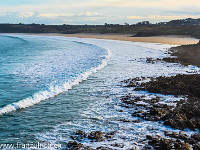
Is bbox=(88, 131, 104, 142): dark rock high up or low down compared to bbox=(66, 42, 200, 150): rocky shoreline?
down

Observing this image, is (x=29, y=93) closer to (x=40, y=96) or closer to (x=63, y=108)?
(x=40, y=96)

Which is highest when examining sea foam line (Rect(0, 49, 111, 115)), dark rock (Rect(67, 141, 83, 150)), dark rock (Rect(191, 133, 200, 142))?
sea foam line (Rect(0, 49, 111, 115))

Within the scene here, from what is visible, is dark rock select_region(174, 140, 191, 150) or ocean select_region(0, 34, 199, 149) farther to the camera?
ocean select_region(0, 34, 199, 149)

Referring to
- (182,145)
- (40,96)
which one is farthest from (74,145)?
(40,96)

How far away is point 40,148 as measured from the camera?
674 cm

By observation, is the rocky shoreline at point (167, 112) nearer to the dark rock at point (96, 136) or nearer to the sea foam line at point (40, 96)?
the dark rock at point (96, 136)

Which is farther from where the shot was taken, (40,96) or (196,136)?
(40,96)

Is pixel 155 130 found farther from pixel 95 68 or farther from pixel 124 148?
pixel 95 68


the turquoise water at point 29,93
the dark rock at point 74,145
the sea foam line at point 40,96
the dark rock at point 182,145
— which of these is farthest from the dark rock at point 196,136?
the sea foam line at point 40,96

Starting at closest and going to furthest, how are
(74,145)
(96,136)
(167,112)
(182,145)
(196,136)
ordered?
(182,145) → (74,145) → (196,136) → (96,136) → (167,112)

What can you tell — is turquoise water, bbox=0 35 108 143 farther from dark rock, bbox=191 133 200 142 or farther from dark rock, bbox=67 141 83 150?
dark rock, bbox=191 133 200 142

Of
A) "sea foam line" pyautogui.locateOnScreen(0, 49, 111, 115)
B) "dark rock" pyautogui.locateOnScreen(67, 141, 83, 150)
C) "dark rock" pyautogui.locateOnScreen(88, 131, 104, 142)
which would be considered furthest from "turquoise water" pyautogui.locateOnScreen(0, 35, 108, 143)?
"dark rock" pyautogui.locateOnScreen(88, 131, 104, 142)

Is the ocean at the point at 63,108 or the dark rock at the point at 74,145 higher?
the ocean at the point at 63,108

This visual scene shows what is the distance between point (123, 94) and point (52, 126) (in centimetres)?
489
